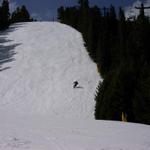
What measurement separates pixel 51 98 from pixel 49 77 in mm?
5891

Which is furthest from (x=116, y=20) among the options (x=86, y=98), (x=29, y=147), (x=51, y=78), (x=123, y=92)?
(x=29, y=147)

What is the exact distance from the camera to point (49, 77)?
37.4m

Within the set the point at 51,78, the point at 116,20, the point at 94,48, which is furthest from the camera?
the point at 116,20

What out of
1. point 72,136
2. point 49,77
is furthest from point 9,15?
point 72,136

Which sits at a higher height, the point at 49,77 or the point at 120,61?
the point at 120,61

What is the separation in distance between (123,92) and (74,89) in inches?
551

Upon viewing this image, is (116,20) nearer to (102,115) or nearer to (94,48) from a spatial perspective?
(94,48)

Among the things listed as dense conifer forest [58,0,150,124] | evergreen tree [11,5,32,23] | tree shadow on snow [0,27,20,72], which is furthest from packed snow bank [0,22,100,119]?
evergreen tree [11,5,32,23]

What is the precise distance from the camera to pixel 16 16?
97375 mm

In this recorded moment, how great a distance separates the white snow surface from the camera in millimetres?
9938

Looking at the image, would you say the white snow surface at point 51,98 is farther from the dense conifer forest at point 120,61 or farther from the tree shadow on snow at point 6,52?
the dense conifer forest at point 120,61

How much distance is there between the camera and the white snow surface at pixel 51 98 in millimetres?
9938

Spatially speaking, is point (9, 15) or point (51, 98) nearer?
point (51, 98)

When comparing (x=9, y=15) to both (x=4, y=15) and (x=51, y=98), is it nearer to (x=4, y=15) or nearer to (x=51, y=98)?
(x=4, y=15)
